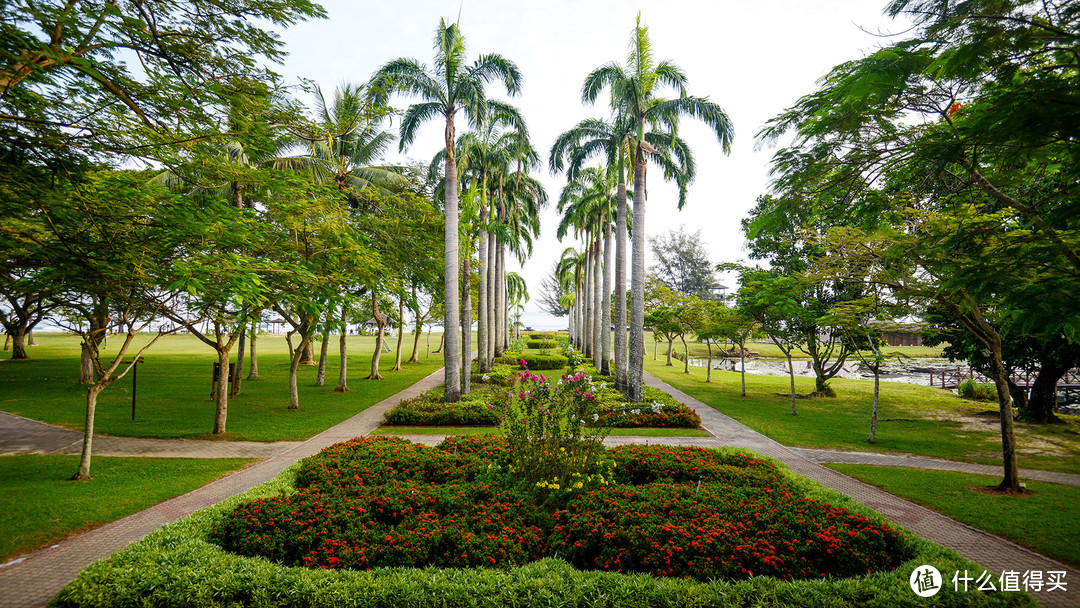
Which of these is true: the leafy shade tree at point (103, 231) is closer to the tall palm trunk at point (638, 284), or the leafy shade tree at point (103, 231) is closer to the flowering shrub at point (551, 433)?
the flowering shrub at point (551, 433)

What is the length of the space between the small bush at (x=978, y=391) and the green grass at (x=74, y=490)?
27889mm

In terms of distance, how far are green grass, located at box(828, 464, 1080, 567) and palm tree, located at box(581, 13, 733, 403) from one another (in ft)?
23.9

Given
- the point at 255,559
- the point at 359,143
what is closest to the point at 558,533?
the point at 255,559

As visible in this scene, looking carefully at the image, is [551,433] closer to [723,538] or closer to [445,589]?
[723,538]

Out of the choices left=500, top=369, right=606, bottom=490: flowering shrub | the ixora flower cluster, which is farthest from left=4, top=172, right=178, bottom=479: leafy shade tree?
left=500, top=369, right=606, bottom=490: flowering shrub

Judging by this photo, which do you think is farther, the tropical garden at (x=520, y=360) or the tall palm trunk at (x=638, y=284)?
the tall palm trunk at (x=638, y=284)

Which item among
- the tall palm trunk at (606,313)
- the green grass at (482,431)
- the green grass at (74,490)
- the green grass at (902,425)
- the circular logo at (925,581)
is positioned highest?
the tall palm trunk at (606,313)

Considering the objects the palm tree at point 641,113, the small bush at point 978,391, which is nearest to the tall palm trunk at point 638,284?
the palm tree at point 641,113

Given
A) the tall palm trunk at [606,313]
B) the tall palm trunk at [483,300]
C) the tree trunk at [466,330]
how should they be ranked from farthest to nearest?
the tall palm trunk at [606,313] < the tall palm trunk at [483,300] < the tree trunk at [466,330]

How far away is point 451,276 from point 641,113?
8.51 meters

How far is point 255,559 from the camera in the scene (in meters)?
4.67

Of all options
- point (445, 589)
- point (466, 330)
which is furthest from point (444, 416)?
point (445, 589)

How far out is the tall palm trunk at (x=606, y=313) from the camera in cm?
2214

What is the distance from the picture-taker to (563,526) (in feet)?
18.5
